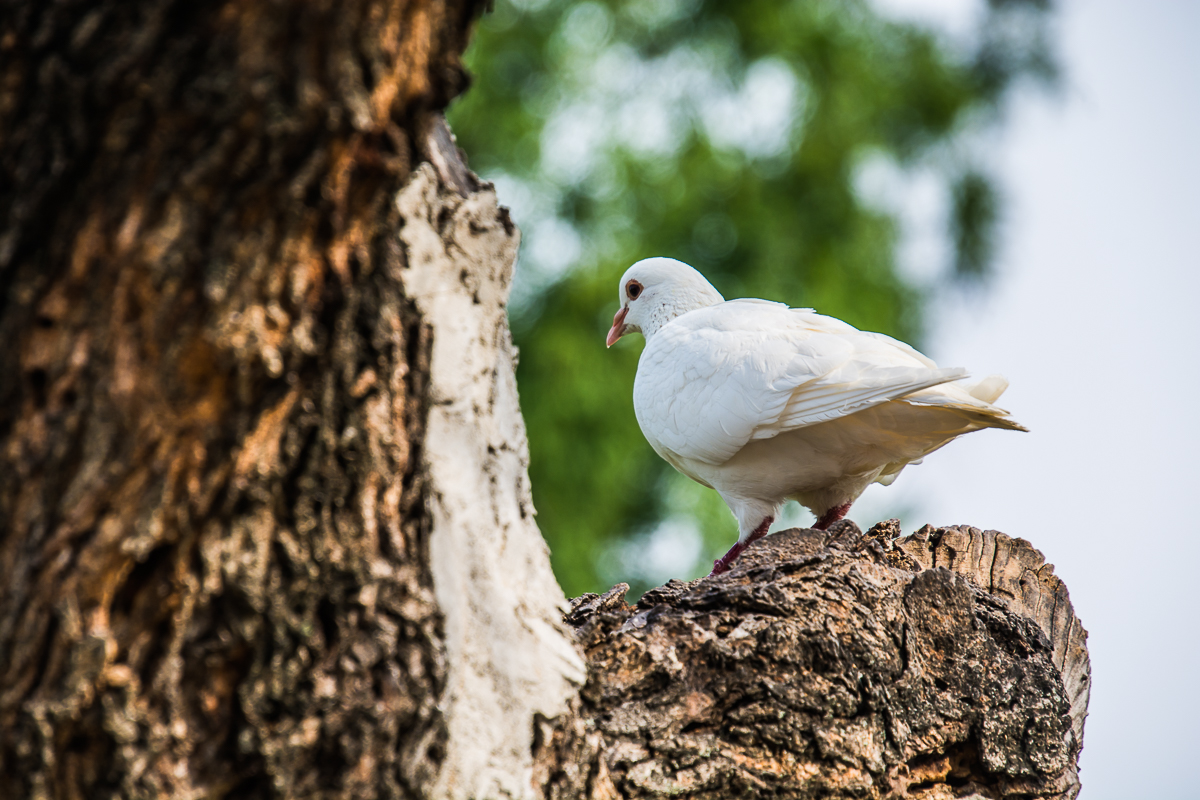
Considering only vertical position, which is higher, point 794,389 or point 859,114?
point 859,114

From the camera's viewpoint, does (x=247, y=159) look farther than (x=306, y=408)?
No

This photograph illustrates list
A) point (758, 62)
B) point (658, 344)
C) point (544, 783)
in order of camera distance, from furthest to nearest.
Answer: point (758, 62) < point (658, 344) < point (544, 783)

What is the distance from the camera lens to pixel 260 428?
1288 millimetres

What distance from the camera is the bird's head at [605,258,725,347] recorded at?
4805mm

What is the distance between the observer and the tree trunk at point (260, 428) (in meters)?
1.16

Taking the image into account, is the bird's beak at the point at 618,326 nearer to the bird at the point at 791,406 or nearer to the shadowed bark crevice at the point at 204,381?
the bird at the point at 791,406

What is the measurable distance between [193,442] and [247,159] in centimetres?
39

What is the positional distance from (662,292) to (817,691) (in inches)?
A: 119

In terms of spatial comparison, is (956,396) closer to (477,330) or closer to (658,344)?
(658,344)

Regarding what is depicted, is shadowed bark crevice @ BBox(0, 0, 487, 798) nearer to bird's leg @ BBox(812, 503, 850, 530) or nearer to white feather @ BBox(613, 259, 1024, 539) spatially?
white feather @ BBox(613, 259, 1024, 539)

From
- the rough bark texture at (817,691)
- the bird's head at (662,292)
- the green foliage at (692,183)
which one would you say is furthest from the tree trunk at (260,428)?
the green foliage at (692,183)

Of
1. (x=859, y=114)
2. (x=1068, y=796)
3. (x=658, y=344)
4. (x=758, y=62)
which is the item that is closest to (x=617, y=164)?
(x=758, y=62)

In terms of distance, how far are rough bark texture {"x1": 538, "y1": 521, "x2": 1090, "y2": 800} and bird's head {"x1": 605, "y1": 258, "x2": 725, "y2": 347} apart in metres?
2.35

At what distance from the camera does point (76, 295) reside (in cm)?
121
